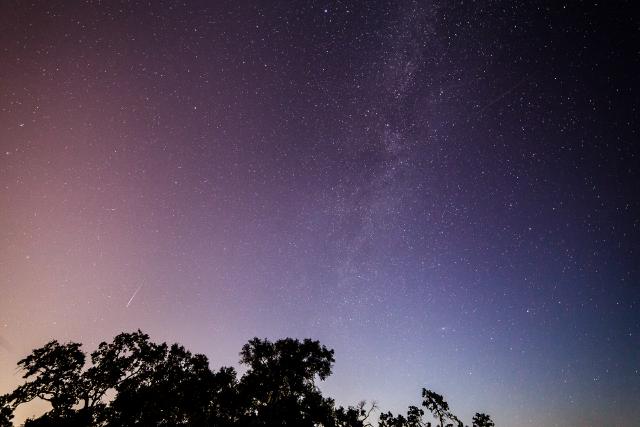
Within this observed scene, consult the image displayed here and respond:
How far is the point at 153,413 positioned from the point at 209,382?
4953mm

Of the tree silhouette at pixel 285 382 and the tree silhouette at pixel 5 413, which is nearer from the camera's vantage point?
the tree silhouette at pixel 5 413

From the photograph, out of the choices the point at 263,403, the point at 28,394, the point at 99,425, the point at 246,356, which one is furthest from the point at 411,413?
the point at 28,394

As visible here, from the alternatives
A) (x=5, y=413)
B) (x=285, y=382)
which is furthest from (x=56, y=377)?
(x=285, y=382)

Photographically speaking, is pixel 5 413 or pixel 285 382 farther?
pixel 285 382

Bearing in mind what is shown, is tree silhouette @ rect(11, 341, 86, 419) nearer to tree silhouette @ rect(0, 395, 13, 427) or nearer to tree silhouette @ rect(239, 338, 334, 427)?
tree silhouette @ rect(0, 395, 13, 427)

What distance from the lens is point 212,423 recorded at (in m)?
27.6

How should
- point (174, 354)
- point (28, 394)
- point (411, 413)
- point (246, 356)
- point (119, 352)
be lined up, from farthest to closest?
point (411, 413), point (246, 356), point (174, 354), point (119, 352), point (28, 394)

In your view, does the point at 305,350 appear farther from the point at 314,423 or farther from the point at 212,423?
the point at 212,423

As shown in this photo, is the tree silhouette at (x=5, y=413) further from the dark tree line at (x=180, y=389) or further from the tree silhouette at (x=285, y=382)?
the tree silhouette at (x=285, y=382)

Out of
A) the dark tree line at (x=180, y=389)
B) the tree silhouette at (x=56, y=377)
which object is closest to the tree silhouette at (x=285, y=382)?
the dark tree line at (x=180, y=389)

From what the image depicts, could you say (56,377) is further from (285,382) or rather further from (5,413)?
(285,382)

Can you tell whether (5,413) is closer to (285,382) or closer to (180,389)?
(180,389)

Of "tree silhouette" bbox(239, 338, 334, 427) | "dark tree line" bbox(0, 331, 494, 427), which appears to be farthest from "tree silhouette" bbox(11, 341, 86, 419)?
"tree silhouette" bbox(239, 338, 334, 427)

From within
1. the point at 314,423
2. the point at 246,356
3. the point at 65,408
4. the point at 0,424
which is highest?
the point at 246,356
